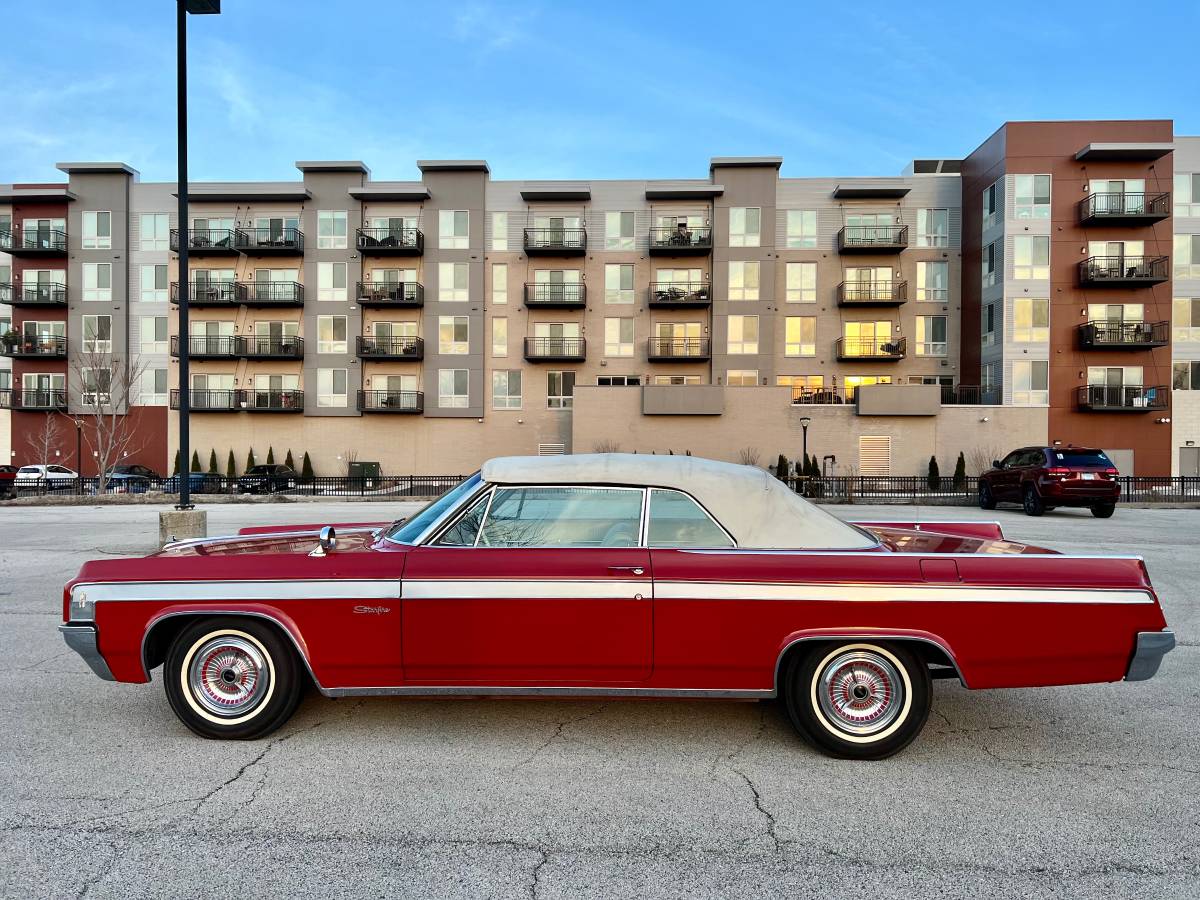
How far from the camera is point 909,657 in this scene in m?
3.59

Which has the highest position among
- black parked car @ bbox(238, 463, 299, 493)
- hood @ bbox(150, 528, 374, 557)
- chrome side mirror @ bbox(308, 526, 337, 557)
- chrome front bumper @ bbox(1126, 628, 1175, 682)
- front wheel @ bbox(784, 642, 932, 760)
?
chrome side mirror @ bbox(308, 526, 337, 557)

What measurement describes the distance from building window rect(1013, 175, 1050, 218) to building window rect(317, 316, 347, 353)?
121 feet

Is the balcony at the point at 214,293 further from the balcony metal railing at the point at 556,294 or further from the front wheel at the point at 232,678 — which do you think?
the front wheel at the point at 232,678

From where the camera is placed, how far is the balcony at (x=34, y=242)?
3922 cm

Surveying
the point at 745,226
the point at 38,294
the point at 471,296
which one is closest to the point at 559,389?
the point at 471,296

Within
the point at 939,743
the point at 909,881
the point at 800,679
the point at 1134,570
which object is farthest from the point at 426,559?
the point at 1134,570

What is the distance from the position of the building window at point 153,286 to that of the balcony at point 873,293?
39130mm

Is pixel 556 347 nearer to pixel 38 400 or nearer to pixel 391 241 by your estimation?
pixel 391 241

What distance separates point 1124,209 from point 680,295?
22.7 m

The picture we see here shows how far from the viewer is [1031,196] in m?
35.0

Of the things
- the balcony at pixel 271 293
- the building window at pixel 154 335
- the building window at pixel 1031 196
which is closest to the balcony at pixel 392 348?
the balcony at pixel 271 293

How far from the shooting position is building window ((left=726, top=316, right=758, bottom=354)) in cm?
3828

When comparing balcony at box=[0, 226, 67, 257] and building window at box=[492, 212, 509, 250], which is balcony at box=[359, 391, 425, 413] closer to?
building window at box=[492, 212, 509, 250]

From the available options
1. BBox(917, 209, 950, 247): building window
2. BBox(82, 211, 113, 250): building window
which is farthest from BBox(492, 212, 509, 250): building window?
BBox(917, 209, 950, 247): building window
